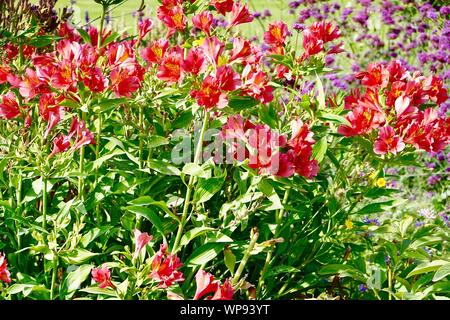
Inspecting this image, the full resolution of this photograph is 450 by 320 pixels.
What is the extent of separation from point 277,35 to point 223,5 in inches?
8.6

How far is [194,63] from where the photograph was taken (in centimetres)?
199

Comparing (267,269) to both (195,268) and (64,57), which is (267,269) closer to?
(195,268)

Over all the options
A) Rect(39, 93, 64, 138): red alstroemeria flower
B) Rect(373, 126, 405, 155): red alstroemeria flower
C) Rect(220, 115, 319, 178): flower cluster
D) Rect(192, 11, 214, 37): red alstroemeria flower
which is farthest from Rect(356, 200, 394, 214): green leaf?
Rect(39, 93, 64, 138): red alstroemeria flower

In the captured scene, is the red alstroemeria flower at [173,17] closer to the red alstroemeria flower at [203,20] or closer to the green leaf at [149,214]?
the red alstroemeria flower at [203,20]

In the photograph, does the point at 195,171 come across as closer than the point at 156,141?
Yes

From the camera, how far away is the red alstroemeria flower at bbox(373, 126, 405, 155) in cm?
207

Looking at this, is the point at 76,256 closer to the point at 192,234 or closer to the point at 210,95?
the point at 192,234

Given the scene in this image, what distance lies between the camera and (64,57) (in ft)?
6.88

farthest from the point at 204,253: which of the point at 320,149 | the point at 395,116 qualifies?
the point at 395,116

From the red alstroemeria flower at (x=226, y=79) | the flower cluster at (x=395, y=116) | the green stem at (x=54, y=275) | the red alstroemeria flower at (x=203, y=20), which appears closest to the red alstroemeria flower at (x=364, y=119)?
the flower cluster at (x=395, y=116)

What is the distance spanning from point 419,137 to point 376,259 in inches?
22.7

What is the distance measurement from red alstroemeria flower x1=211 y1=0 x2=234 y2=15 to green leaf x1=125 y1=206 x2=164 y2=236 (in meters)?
0.66

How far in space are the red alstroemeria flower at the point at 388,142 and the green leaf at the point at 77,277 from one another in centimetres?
88
